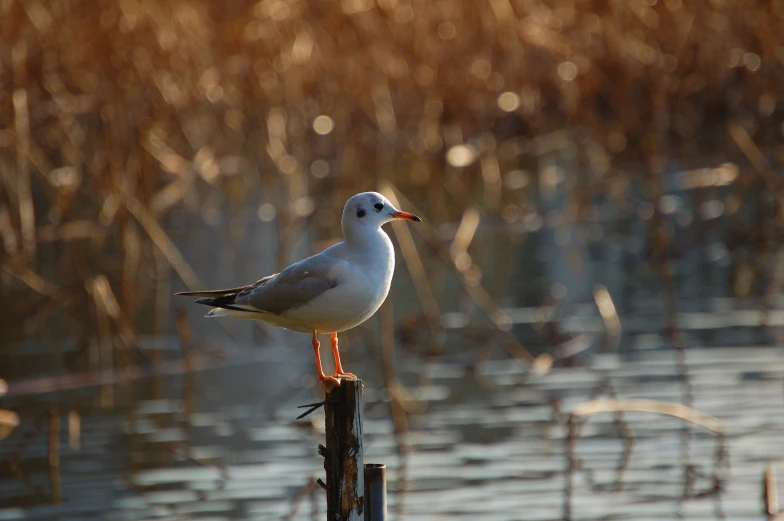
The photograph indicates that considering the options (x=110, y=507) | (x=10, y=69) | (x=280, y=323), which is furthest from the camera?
(x=10, y=69)

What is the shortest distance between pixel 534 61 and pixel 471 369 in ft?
23.4

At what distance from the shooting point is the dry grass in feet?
41.7

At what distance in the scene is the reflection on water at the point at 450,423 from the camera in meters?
7.71

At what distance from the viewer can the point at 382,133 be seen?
14477 millimetres

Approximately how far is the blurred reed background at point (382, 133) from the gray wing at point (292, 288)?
554 cm

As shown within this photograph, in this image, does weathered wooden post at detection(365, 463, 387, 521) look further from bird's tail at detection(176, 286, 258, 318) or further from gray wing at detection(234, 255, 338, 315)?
bird's tail at detection(176, 286, 258, 318)

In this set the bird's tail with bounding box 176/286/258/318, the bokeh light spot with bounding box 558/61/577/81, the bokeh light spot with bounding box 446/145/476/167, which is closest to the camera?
the bird's tail with bounding box 176/286/258/318

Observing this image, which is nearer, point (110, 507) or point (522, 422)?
point (110, 507)

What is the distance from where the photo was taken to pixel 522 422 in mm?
9125

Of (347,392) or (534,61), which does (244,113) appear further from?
(347,392)

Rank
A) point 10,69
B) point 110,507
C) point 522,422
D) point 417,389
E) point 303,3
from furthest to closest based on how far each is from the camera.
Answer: point 303,3, point 10,69, point 417,389, point 522,422, point 110,507

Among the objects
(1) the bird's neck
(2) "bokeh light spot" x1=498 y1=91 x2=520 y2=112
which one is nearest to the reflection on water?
(1) the bird's neck

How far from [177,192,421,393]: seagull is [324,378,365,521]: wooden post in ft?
0.55

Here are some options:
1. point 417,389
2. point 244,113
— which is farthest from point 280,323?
point 244,113
